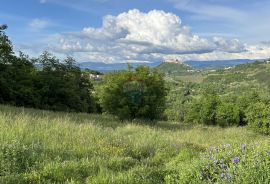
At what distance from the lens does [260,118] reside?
84.4 feet

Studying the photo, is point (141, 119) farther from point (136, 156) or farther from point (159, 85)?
point (136, 156)

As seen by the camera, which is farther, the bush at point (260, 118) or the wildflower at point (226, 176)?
the bush at point (260, 118)

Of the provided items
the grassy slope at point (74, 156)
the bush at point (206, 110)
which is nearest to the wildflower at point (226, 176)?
the grassy slope at point (74, 156)

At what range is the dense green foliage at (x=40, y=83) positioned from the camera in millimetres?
34150

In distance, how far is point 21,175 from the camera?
18.6 ft

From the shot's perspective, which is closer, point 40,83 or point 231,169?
point 231,169

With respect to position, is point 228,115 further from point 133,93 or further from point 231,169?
point 231,169

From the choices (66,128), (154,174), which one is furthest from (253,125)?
(154,174)

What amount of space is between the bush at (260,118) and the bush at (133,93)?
6.54 metres

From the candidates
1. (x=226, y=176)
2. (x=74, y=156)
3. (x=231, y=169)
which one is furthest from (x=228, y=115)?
(x=226, y=176)

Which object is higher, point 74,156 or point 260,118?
point 74,156

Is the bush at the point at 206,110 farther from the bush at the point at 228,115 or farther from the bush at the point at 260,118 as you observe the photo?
the bush at the point at 260,118

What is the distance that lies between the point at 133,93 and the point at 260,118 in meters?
8.94

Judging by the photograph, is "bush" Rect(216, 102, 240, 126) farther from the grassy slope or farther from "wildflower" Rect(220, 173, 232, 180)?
"wildflower" Rect(220, 173, 232, 180)
